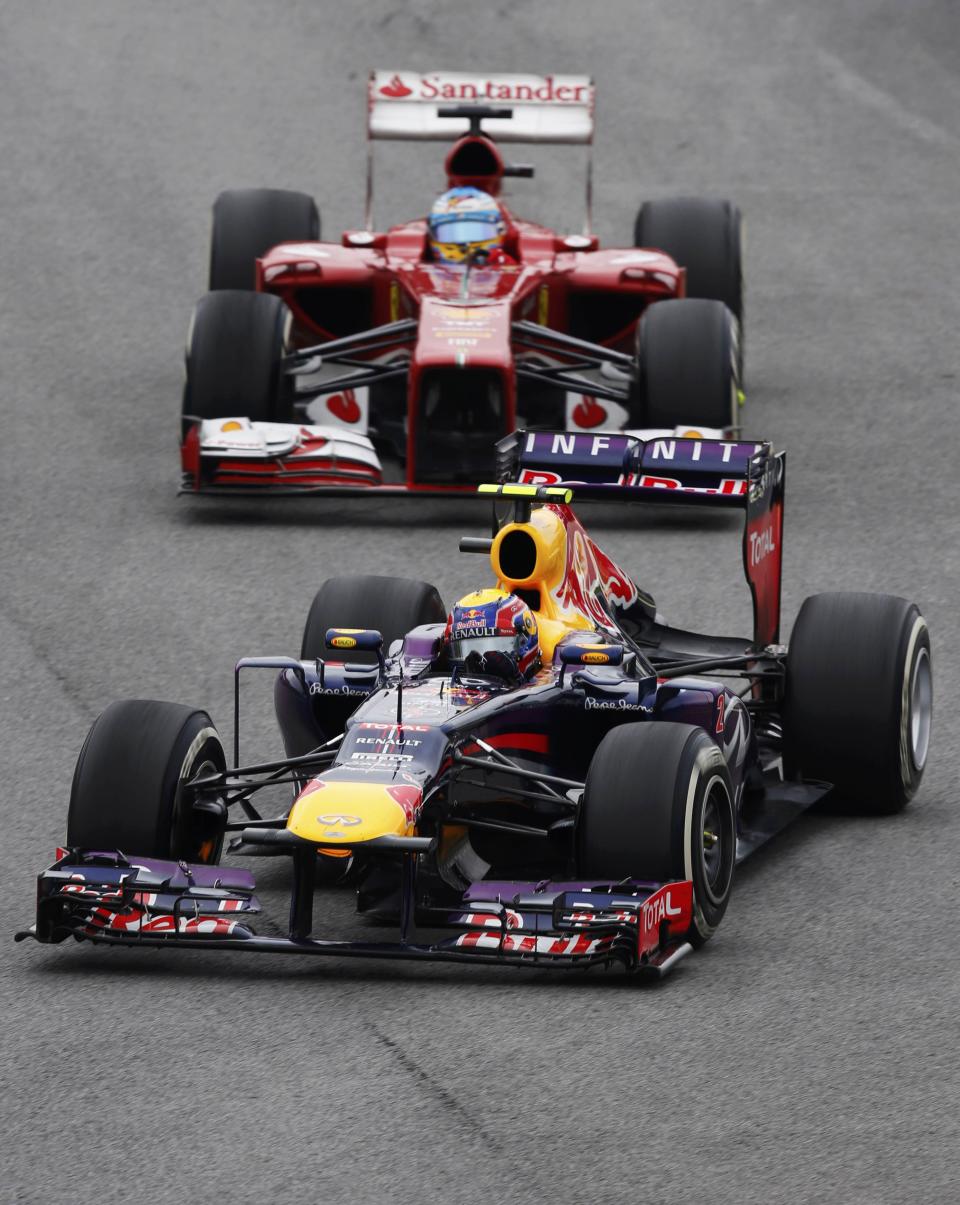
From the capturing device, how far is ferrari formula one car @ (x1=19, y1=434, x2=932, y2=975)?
9562 mm

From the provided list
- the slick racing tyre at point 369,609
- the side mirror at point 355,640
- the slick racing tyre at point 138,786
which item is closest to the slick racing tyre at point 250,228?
the slick racing tyre at point 369,609

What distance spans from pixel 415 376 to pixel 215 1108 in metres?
9.22

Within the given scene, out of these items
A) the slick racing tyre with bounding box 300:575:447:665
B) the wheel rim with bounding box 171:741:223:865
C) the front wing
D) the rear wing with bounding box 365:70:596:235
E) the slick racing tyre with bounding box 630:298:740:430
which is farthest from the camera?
A: the rear wing with bounding box 365:70:596:235

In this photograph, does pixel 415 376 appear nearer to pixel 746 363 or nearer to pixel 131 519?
pixel 131 519

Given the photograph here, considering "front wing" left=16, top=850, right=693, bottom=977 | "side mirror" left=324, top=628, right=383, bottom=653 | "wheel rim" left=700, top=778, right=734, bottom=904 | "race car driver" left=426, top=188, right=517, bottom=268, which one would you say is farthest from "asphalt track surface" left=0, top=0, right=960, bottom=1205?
"race car driver" left=426, top=188, right=517, bottom=268

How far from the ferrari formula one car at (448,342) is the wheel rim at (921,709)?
4.91 m

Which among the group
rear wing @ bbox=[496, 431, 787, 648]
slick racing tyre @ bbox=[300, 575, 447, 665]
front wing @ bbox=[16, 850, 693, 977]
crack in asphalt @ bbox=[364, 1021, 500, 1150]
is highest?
rear wing @ bbox=[496, 431, 787, 648]

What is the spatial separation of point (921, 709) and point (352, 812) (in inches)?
145

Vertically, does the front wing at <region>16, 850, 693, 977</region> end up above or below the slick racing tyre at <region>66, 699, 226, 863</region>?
below

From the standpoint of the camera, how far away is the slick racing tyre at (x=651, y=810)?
9648 millimetres

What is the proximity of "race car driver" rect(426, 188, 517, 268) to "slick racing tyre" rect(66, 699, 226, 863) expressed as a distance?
8842 mm

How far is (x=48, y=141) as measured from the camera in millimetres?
25969

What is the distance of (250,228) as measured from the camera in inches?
814

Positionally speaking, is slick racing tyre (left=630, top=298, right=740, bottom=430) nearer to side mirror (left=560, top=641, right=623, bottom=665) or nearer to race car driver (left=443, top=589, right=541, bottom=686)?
race car driver (left=443, top=589, right=541, bottom=686)
